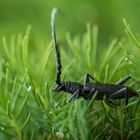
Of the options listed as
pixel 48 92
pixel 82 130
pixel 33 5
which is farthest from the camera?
pixel 33 5

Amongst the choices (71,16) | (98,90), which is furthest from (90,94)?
(71,16)

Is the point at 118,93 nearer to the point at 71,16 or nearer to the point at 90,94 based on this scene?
the point at 90,94

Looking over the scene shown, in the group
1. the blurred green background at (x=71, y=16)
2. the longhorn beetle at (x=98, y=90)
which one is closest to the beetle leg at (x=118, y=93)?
the longhorn beetle at (x=98, y=90)

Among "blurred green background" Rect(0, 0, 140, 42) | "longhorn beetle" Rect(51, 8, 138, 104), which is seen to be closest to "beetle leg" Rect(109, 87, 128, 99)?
"longhorn beetle" Rect(51, 8, 138, 104)

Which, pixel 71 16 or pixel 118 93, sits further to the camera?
pixel 71 16

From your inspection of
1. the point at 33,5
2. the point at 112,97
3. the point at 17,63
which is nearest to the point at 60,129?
the point at 112,97

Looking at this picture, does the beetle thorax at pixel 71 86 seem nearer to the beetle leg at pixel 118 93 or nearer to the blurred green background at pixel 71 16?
the beetle leg at pixel 118 93

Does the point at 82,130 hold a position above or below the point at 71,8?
below

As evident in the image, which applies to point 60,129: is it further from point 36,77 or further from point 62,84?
point 36,77

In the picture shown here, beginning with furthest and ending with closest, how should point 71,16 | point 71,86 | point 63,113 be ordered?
point 71,16 < point 71,86 < point 63,113
